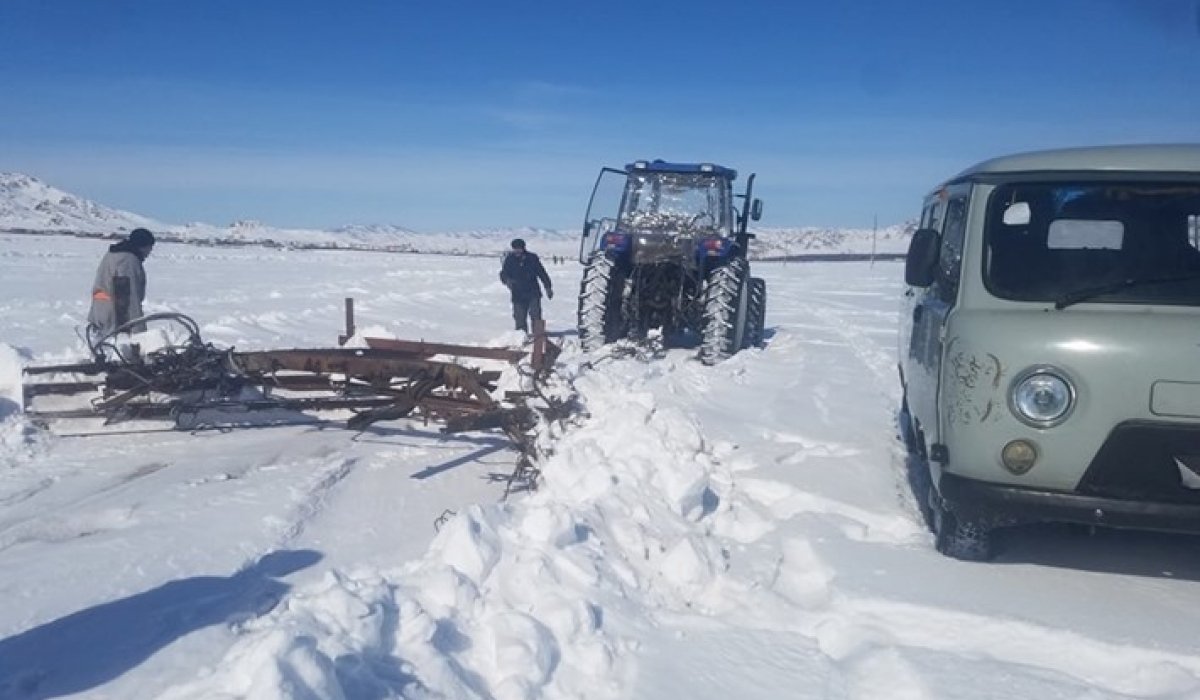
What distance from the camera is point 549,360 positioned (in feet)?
22.1

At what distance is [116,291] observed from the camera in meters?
8.05

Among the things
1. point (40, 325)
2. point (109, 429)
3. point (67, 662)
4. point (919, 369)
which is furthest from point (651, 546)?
point (40, 325)

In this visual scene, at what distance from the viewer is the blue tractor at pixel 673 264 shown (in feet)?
37.8

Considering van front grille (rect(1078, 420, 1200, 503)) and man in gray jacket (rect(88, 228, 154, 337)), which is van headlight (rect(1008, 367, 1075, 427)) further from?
man in gray jacket (rect(88, 228, 154, 337))

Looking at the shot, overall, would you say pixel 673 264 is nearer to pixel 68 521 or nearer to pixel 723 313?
pixel 723 313

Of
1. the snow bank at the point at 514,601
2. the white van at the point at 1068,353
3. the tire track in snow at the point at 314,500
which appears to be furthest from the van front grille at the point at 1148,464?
the tire track in snow at the point at 314,500

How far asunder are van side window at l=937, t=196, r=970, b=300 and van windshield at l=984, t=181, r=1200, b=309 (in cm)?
20

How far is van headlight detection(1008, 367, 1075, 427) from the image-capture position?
3797 millimetres

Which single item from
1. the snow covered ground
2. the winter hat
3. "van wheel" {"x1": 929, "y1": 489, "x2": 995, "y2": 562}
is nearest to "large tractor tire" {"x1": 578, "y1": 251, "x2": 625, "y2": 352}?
the snow covered ground

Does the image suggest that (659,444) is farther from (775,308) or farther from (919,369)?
(775,308)

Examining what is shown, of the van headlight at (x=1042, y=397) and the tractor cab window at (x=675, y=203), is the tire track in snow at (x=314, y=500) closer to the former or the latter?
the van headlight at (x=1042, y=397)

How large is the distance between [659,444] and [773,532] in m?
0.97

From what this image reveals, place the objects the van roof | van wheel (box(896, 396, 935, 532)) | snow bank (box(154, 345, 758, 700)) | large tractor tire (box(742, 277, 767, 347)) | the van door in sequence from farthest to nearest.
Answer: large tractor tire (box(742, 277, 767, 347)) < van wheel (box(896, 396, 935, 532)) < the van door < the van roof < snow bank (box(154, 345, 758, 700))

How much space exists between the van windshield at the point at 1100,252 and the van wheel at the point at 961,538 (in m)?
1.03
